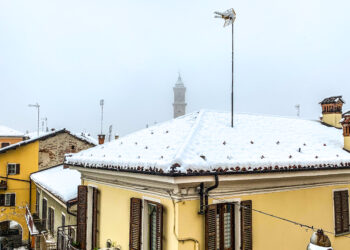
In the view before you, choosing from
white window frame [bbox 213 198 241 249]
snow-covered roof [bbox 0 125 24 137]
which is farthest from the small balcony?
white window frame [bbox 213 198 241 249]

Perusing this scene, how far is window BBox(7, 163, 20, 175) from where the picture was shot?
73.9ft

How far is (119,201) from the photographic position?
7352 mm

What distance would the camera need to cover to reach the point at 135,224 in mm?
6590

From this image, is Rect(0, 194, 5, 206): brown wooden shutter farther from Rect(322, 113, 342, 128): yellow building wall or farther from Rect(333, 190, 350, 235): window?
Rect(333, 190, 350, 235): window

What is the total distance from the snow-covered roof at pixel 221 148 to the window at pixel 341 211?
3.46 feet

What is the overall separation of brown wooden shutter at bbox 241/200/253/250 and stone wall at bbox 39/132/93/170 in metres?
19.8

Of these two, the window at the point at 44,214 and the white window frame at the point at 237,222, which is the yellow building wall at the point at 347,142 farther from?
the window at the point at 44,214

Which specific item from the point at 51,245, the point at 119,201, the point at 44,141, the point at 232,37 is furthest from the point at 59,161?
the point at 232,37

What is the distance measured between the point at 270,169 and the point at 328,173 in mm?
2066

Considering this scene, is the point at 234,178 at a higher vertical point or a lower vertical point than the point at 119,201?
higher

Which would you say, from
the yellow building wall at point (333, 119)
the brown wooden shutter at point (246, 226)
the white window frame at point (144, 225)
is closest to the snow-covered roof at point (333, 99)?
the yellow building wall at point (333, 119)

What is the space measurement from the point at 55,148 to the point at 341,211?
2047 centimetres

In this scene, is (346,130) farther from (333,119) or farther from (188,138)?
(188,138)

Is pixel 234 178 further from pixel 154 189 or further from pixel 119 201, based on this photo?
pixel 119 201
